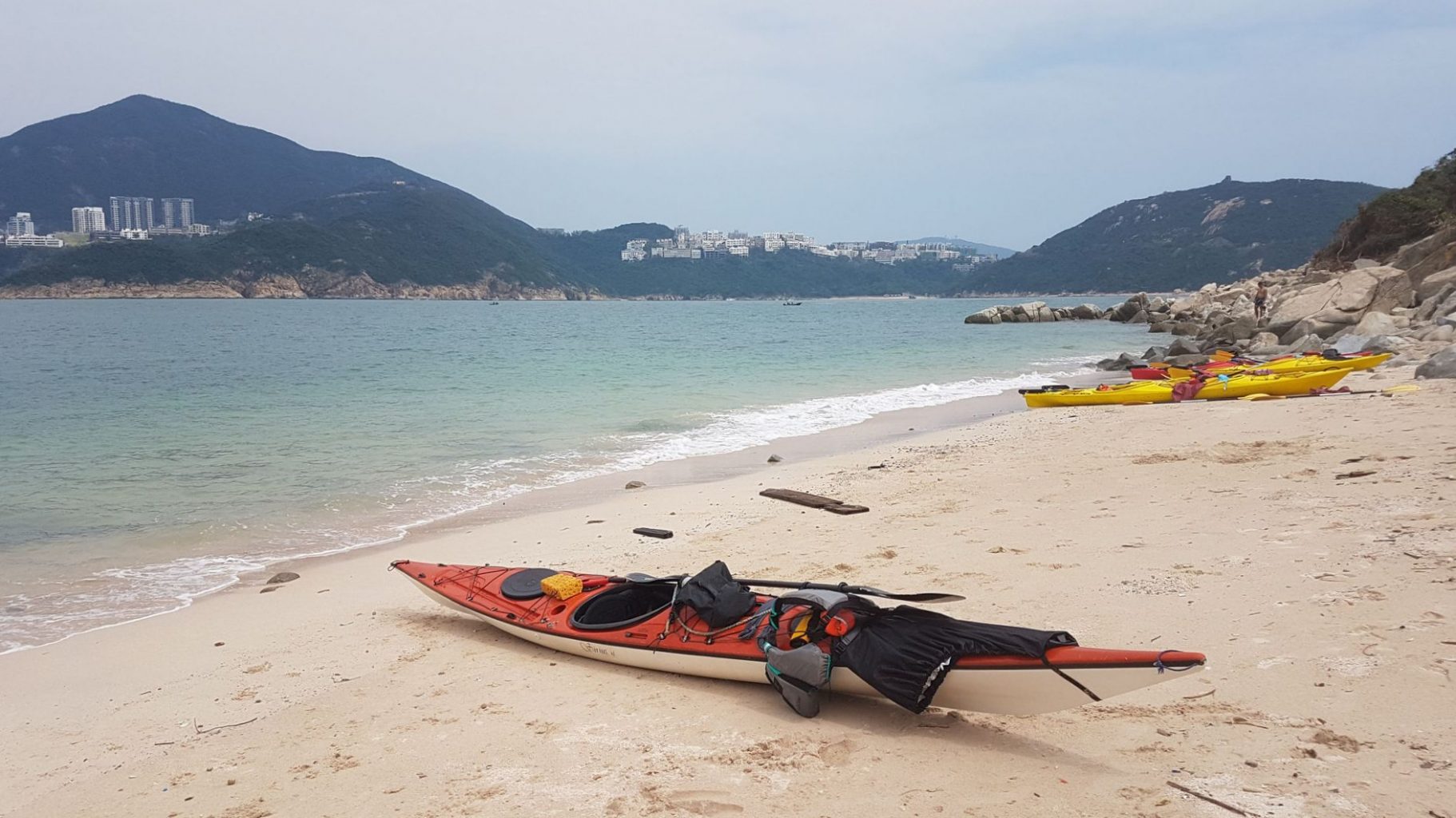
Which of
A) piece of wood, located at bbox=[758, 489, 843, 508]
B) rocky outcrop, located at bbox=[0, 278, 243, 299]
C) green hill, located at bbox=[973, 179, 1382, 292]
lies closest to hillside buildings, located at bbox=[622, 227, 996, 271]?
green hill, located at bbox=[973, 179, 1382, 292]

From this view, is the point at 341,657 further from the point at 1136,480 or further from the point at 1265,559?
the point at 1136,480

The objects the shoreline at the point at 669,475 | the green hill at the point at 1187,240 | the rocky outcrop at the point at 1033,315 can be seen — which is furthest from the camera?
→ the green hill at the point at 1187,240

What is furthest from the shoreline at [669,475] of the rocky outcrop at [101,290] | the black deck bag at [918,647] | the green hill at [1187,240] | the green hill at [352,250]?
the green hill at [352,250]

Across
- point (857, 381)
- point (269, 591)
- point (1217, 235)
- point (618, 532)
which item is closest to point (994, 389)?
point (857, 381)

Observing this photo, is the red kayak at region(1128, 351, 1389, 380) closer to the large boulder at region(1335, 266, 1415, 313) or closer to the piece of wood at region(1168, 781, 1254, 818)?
the large boulder at region(1335, 266, 1415, 313)

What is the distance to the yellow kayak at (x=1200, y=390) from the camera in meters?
12.7

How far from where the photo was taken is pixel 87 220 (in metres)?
143

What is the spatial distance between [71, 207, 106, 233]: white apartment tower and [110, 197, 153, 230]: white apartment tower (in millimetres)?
2219

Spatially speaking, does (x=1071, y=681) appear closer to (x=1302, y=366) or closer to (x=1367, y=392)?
(x=1367, y=392)

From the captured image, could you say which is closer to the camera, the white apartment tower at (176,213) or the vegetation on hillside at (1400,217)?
the vegetation on hillside at (1400,217)

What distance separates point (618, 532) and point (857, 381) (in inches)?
610

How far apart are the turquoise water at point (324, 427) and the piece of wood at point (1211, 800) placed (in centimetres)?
617

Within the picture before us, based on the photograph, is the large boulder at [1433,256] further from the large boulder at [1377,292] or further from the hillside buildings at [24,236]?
the hillside buildings at [24,236]

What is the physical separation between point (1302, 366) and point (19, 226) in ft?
575
